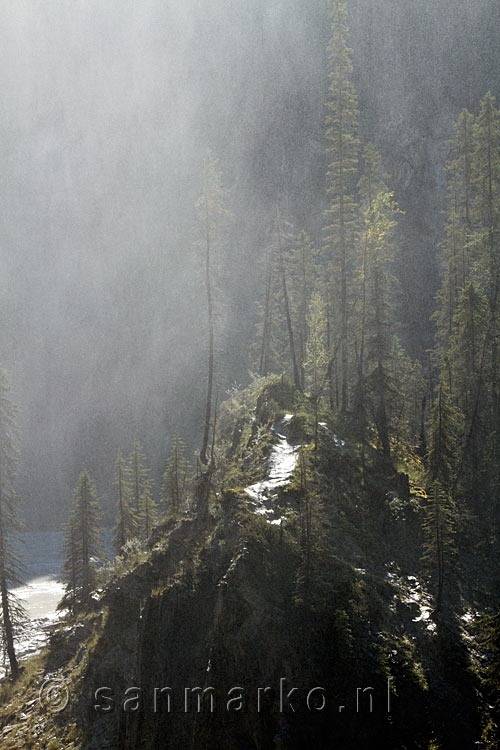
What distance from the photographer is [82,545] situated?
35.5 meters

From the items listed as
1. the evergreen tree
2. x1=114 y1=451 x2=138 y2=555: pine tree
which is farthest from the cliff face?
x1=114 y1=451 x2=138 y2=555: pine tree

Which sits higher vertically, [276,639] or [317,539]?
[317,539]

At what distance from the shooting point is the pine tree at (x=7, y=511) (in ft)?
89.0

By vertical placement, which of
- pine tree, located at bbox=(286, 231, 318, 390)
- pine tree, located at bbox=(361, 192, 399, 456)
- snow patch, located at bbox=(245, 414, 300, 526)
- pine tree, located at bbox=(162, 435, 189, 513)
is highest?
pine tree, located at bbox=(286, 231, 318, 390)

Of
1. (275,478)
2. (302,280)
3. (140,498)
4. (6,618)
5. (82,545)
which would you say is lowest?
(6,618)

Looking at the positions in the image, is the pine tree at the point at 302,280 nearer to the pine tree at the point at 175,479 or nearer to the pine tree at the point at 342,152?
the pine tree at the point at 342,152

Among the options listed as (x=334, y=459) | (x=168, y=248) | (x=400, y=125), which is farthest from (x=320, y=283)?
(x=168, y=248)

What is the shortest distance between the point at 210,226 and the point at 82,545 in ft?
76.8

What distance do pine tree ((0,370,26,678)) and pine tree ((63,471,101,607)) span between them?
672cm

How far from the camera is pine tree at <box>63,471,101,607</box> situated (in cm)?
3500

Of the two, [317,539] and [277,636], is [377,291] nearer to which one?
[317,539]

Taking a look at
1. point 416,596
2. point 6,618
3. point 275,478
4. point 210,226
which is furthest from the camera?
point 210,226

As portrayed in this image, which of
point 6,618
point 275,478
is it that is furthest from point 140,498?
point 275,478

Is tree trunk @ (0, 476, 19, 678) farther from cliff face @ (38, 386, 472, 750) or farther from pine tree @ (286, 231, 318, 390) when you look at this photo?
pine tree @ (286, 231, 318, 390)
